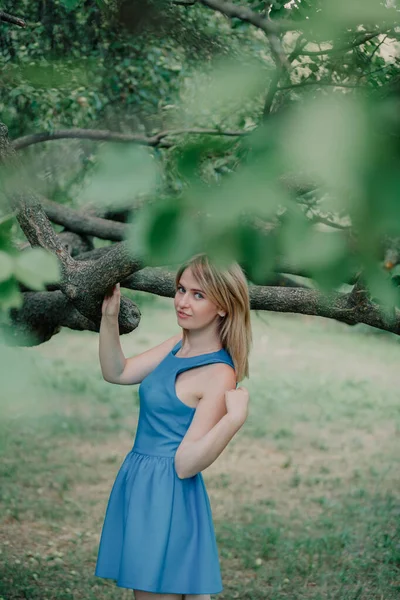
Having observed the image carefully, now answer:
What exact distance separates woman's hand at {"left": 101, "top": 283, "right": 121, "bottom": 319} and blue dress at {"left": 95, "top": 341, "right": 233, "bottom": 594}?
24 cm

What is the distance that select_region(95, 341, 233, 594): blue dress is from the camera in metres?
2.63

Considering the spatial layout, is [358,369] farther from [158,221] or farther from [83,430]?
[158,221]

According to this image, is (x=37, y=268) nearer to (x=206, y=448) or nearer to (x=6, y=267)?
(x=6, y=267)

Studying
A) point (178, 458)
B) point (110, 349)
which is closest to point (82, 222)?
point (110, 349)

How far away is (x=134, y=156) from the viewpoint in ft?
1.97

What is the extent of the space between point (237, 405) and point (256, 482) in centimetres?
502

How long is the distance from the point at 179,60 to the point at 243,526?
3130mm

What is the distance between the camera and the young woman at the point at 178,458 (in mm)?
2561

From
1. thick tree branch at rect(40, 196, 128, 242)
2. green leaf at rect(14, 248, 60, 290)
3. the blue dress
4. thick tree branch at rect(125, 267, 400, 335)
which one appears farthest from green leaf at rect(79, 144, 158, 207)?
thick tree branch at rect(40, 196, 128, 242)

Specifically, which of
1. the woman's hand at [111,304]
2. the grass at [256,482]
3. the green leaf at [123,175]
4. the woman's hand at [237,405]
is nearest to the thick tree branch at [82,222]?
the grass at [256,482]

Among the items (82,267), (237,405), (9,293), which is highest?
(9,293)

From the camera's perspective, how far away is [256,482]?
24.1 ft

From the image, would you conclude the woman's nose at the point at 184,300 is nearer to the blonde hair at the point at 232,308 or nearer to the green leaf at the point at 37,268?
the blonde hair at the point at 232,308

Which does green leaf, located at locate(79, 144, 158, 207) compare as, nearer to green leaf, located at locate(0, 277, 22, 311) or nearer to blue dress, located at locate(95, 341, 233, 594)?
green leaf, located at locate(0, 277, 22, 311)
